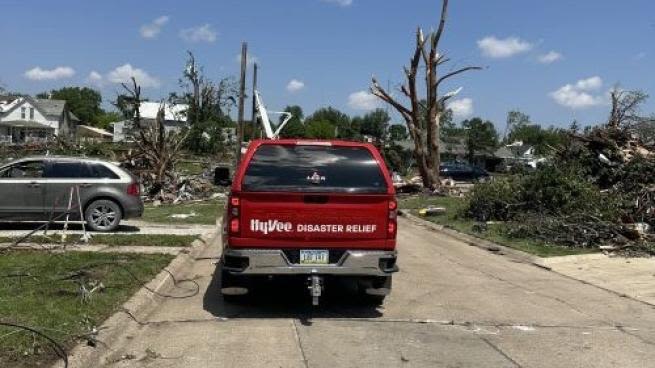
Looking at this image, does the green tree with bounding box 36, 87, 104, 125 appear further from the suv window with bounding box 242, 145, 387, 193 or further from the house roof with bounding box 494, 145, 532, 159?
the suv window with bounding box 242, 145, 387, 193

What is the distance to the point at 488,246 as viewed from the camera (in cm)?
1719

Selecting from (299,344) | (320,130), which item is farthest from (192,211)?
(320,130)

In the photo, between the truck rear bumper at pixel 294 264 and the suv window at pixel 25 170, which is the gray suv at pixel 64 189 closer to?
the suv window at pixel 25 170

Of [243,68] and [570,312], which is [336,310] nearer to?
[570,312]

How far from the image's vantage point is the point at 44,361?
604 centimetres

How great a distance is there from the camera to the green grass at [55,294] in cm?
632

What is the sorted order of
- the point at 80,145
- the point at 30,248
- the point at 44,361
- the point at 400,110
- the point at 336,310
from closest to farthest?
the point at 44,361 < the point at 336,310 < the point at 30,248 < the point at 400,110 < the point at 80,145

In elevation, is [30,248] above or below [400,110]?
below

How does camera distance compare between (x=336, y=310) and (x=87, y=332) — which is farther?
(x=336, y=310)

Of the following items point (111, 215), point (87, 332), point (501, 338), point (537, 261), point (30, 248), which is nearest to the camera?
point (87, 332)

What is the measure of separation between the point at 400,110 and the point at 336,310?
29256mm

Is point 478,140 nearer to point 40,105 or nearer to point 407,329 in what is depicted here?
point 40,105

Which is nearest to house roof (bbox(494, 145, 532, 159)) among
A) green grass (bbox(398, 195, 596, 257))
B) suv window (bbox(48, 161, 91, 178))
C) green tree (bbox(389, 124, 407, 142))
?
green tree (bbox(389, 124, 407, 142))

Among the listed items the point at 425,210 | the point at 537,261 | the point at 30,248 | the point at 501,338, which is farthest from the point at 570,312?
the point at 425,210
